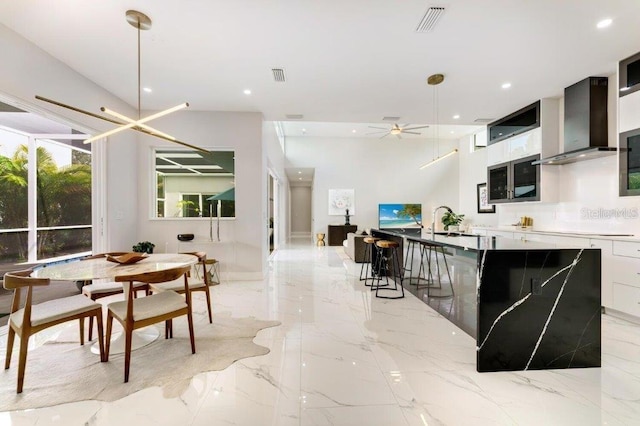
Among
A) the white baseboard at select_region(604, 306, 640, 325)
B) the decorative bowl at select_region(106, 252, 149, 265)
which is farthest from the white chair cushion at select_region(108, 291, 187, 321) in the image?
the white baseboard at select_region(604, 306, 640, 325)

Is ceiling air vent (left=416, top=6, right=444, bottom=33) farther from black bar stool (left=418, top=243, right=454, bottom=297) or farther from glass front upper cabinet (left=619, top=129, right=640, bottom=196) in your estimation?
glass front upper cabinet (left=619, top=129, right=640, bottom=196)

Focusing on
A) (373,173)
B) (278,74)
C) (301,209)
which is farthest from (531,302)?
(301,209)

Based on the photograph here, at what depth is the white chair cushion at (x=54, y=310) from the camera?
6.63 ft

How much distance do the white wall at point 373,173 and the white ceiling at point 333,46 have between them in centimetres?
591

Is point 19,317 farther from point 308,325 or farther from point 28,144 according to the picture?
point 28,144

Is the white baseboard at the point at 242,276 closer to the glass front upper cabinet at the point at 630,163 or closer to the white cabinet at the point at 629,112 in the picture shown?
the glass front upper cabinet at the point at 630,163

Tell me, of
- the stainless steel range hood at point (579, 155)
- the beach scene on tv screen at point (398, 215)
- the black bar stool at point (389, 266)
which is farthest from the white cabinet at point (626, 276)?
the beach scene on tv screen at point (398, 215)

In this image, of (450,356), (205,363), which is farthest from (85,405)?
(450,356)

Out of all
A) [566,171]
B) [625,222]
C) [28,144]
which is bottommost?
[625,222]

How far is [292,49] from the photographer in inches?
123

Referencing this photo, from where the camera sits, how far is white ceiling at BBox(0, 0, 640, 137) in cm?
251

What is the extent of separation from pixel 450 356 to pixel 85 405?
8.77 feet

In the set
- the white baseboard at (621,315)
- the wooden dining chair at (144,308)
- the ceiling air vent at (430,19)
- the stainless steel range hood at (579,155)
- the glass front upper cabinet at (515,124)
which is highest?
the ceiling air vent at (430,19)

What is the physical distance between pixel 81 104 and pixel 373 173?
8.58 meters
